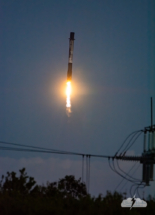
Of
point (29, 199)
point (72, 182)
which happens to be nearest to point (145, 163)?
point (29, 199)

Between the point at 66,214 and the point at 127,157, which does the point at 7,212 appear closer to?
the point at 66,214

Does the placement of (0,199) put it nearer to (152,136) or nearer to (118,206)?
(118,206)

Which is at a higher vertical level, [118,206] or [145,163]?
[145,163]

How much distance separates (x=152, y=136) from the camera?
3494cm

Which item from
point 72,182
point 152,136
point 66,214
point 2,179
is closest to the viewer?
point 66,214

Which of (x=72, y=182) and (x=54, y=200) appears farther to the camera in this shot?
(x=72, y=182)

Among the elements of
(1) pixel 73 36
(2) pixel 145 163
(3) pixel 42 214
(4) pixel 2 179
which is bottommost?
(3) pixel 42 214

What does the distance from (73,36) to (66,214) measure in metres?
36.9

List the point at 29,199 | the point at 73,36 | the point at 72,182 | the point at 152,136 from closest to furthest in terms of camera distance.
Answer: the point at 29,199
the point at 152,136
the point at 73,36
the point at 72,182

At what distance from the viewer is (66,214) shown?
20.6 metres

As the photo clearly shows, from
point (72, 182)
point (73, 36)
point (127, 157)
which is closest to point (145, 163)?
point (127, 157)

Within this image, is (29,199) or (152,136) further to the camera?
(152,136)

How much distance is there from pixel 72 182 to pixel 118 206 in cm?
4481

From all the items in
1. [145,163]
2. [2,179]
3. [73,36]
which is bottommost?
[2,179]
